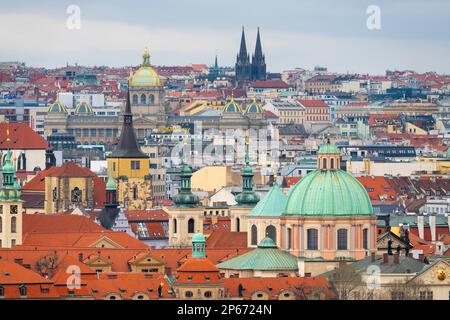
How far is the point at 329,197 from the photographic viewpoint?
43.8 m

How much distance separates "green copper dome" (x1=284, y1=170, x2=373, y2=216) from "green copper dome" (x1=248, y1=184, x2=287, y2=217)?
2.70 meters

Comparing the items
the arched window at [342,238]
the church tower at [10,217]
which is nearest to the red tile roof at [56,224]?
the church tower at [10,217]

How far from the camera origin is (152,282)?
3716 centimetres

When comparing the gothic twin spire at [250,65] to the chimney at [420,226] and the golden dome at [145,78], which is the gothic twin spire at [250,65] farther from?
the chimney at [420,226]

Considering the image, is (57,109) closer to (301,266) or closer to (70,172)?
(70,172)

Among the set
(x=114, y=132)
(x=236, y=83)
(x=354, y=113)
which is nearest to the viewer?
(x=114, y=132)

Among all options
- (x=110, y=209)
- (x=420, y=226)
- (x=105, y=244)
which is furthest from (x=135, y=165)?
(x=105, y=244)

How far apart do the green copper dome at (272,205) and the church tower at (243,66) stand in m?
113

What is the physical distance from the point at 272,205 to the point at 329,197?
4.41 meters

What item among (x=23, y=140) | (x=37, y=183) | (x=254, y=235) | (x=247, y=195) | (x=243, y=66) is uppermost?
(x=243, y=66)

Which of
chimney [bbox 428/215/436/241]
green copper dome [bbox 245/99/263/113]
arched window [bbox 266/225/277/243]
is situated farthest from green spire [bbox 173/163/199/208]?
green copper dome [bbox 245/99/263/113]
